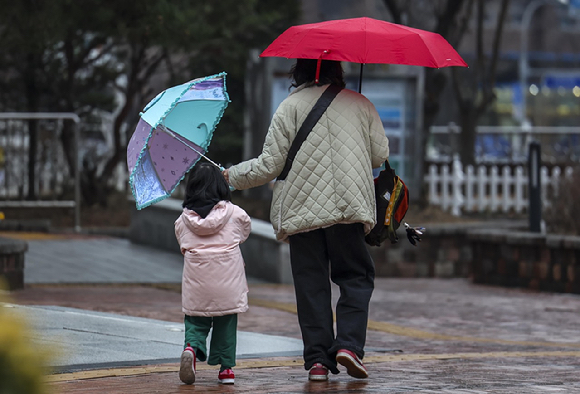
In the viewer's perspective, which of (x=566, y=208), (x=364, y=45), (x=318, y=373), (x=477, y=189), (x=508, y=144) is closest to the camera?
(x=318, y=373)

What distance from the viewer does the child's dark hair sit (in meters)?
4.95

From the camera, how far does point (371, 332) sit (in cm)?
760

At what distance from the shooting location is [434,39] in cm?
538

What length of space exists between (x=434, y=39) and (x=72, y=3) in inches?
232

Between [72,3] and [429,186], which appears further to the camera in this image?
[429,186]

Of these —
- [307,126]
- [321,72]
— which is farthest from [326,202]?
[321,72]

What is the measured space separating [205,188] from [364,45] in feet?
3.50

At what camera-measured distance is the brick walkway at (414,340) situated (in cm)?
491

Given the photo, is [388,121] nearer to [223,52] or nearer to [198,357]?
[223,52]

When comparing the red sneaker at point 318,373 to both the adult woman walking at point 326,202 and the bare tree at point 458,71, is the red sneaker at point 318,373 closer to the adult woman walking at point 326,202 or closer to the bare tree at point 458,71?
the adult woman walking at point 326,202

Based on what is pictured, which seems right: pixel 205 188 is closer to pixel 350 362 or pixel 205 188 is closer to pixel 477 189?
pixel 350 362

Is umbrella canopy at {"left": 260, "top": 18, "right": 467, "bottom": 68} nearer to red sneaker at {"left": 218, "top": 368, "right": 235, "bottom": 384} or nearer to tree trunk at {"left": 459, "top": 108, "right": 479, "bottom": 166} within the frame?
red sneaker at {"left": 218, "top": 368, "right": 235, "bottom": 384}

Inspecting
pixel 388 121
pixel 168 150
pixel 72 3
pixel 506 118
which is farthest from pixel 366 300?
pixel 506 118

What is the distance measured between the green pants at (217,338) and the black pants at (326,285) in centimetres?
38
